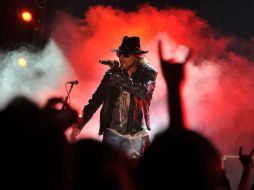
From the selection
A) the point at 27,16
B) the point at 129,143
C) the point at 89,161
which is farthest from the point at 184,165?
the point at 27,16

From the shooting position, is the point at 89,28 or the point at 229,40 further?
the point at 89,28

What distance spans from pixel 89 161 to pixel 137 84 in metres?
4.19

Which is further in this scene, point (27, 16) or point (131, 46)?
point (27, 16)

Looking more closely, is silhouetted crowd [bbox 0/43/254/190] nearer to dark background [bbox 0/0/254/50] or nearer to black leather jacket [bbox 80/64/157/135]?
black leather jacket [bbox 80/64/157/135]

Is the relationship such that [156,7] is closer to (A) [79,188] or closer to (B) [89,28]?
(B) [89,28]

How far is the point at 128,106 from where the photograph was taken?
6.62 metres

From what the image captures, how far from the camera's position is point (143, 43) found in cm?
994

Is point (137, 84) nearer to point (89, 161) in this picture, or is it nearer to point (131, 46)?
point (131, 46)

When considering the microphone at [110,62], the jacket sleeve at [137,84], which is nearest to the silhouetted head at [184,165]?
the microphone at [110,62]

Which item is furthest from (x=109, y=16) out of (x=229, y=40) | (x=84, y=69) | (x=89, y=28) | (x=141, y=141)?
(x=141, y=141)

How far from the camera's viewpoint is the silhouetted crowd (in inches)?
77.1

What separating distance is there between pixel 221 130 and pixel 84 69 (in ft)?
11.1

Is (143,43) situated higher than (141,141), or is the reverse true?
(143,43)

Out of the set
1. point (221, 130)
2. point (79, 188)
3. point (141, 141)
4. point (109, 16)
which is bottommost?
point (79, 188)
